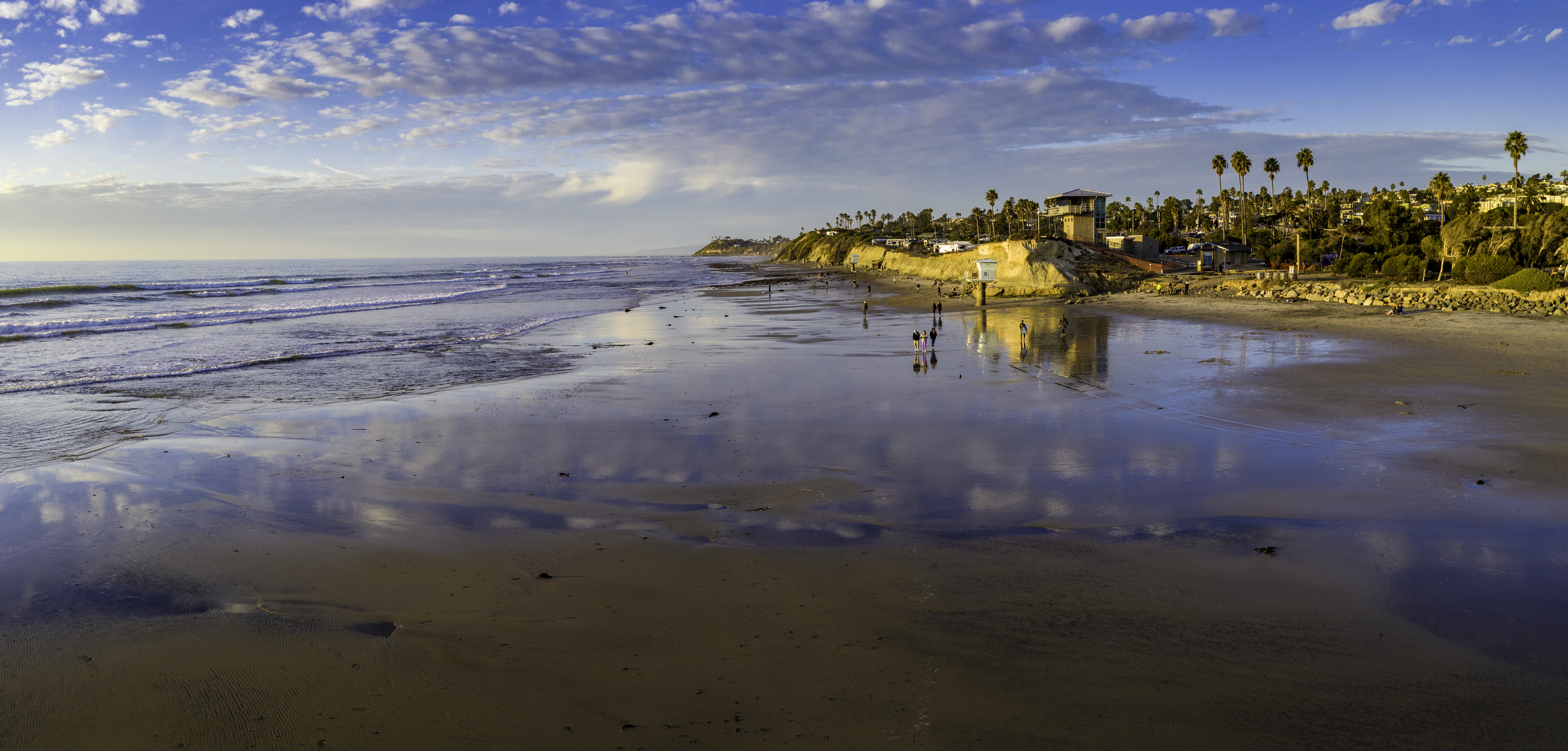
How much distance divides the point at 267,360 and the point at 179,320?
2494 centimetres

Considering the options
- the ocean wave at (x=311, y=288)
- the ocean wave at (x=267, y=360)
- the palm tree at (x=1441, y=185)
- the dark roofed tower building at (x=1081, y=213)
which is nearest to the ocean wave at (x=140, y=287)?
the ocean wave at (x=311, y=288)

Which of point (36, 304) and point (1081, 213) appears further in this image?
point (1081, 213)

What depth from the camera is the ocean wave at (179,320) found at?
40.0 m

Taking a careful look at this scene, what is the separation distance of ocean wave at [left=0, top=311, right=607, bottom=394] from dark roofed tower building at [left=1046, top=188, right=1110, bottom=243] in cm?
6267

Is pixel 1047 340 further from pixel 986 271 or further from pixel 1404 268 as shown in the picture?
pixel 1404 268

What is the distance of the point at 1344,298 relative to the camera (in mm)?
43625

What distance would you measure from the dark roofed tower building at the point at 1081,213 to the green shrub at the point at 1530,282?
41134mm

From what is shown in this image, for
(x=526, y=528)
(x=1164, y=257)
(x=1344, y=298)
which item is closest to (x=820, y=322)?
(x=1344, y=298)

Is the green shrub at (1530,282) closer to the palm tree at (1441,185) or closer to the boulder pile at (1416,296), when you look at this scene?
the boulder pile at (1416,296)

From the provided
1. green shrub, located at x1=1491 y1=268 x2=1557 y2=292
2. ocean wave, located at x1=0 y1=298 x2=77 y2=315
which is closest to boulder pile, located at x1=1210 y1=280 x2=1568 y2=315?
green shrub, located at x1=1491 y1=268 x2=1557 y2=292

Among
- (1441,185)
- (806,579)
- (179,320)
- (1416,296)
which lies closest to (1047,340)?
(1416,296)

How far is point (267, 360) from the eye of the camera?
29156 millimetres

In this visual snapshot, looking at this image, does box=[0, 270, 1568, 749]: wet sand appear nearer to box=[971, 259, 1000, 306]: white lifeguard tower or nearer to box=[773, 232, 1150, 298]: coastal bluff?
box=[971, 259, 1000, 306]: white lifeguard tower

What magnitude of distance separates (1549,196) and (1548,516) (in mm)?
137515
